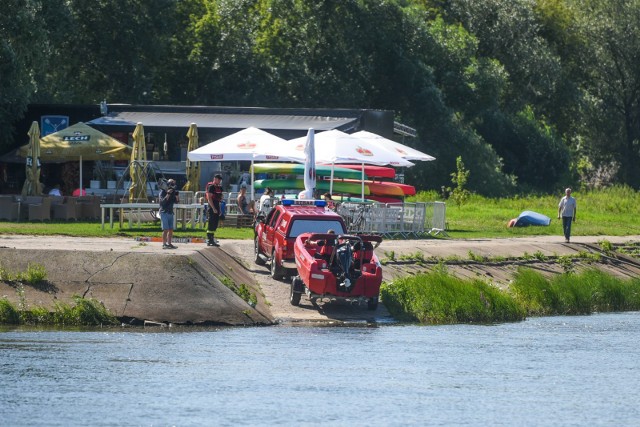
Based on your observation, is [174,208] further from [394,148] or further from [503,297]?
[503,297]

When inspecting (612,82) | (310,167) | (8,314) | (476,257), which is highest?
(612,82)

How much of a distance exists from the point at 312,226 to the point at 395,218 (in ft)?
29.9

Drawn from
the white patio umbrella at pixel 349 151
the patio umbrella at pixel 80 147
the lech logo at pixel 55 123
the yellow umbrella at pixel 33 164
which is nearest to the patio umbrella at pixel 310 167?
the white patio umbrella at pixel 349 151

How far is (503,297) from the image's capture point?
31.7 m

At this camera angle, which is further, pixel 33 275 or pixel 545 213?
pixel 545 213

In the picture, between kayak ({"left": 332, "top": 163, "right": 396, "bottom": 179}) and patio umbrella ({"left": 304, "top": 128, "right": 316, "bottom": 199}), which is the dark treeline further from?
patio umbrella ({"left": 304, "top": 128, "right": 316, "bottom": 199})

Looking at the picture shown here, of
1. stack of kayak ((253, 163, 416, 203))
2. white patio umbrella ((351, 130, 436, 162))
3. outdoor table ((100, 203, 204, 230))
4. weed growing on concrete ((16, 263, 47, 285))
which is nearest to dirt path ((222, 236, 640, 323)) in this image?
outdoor table ((100, 203, 204, 230))

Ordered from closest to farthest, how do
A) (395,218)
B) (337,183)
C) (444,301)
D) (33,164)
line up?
(444,301), (395,218), (33,164), (337,183)

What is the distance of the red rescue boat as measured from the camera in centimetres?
2794

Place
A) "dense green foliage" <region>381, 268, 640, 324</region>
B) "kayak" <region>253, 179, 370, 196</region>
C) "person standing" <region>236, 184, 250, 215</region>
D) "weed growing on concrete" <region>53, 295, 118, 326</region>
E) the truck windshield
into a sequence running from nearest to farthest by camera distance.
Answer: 1. "weed growing on concrete" <region>53, 295, 118, 326</region>
2. the truck windshield
3. "dense green foliage" <region>381, 268, 640, 324</region>
4. "person standing" <region>236, 184, 250, 215</region>
5. "kayak" <region>253, 179, 370, 196</region>

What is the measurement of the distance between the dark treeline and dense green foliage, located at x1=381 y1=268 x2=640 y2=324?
24.2 metres

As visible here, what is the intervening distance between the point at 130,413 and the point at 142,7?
137ft

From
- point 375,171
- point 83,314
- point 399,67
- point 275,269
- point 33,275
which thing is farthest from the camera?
point 399,67

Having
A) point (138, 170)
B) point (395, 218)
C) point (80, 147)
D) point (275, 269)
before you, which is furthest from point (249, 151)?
point (275, 269)
